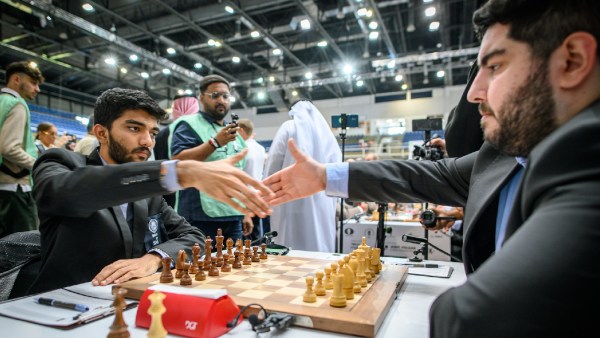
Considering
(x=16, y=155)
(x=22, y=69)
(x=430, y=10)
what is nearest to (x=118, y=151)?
(x=16, y=155)

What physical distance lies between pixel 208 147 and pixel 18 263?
1.42 meters

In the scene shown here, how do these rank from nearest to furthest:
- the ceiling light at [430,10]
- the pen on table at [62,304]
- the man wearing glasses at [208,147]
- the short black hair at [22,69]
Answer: the pen on table at [62,304] → the man wearing glasses at [208,147] → the short black hair at [22,69] → the ceiling light at [430,10]

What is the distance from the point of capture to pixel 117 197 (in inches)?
52.6

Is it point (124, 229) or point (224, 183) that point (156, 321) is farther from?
point (124, 229)

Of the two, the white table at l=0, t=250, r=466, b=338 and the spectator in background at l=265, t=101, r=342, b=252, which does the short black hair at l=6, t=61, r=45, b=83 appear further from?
the white table at l=0, t=250, r=466, b=338

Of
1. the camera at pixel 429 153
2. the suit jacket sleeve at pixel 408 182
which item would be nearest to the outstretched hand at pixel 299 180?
the suit jacket sleeve at pixel 408 182

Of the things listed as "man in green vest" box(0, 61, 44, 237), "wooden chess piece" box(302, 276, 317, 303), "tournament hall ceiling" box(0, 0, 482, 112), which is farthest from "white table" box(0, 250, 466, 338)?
"tournament hall ceiling" box(0, 0, 482, 112)

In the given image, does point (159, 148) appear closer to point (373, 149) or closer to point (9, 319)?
point (9, 319)

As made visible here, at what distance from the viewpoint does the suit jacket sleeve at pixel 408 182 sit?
148 centimetres

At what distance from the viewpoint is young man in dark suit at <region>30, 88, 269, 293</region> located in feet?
4.29

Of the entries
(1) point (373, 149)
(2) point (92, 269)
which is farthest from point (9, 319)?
(1) point (373, 149)

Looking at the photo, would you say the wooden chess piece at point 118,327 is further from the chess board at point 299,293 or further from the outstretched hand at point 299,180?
the outstretched hand at point 299,180

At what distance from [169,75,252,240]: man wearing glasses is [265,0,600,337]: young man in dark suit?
2049 mm

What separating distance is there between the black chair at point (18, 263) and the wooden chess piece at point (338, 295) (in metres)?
1.26
